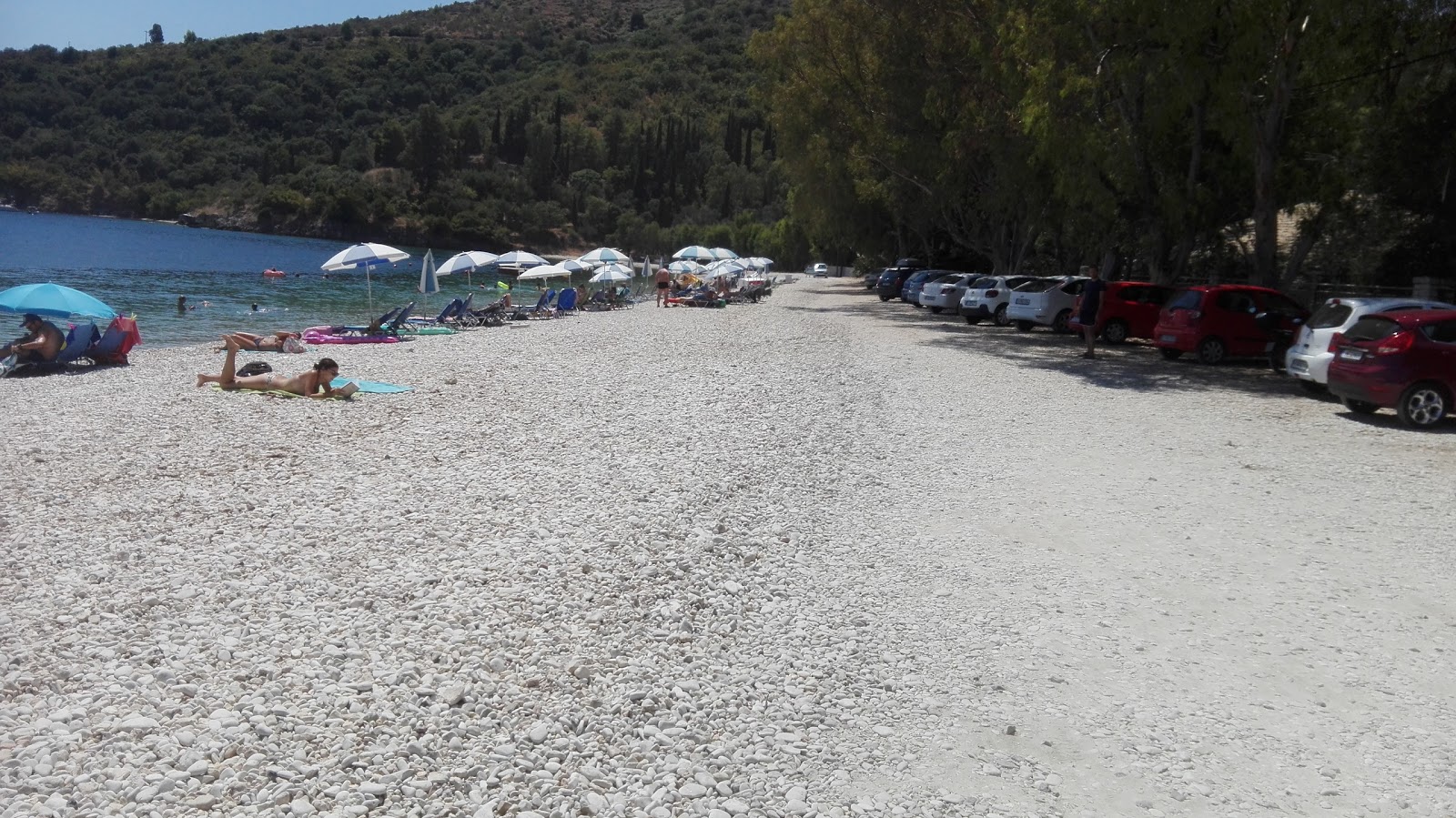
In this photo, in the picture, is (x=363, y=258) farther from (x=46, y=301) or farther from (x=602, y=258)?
(x=602, y=258)

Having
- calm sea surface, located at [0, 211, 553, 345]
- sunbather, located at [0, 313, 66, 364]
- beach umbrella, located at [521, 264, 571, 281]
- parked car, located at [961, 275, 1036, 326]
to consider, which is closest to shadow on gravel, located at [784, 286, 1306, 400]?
parked car, located at [961, 275, 1036, 326]

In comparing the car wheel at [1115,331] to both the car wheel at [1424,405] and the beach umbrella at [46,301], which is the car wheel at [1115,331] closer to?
the car wheel at [1424,405]

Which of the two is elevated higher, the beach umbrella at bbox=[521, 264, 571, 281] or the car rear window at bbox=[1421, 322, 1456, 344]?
the car rear window at bbox=[1421, 322, 1456, 344]

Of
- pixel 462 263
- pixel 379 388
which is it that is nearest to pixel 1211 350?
pixel 379 388

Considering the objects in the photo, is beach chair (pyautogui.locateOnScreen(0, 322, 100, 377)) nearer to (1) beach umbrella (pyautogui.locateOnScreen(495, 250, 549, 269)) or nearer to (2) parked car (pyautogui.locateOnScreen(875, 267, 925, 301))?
(1) beach umbrella (pyautogui.locateOnScreen(495, 250, 549, 269))

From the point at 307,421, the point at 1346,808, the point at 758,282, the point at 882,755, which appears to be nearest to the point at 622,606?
the point at 882,755

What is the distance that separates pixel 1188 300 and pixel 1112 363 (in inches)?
69.5

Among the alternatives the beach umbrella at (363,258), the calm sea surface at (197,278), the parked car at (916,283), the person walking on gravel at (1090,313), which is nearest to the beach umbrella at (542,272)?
the calm sea surface at (197,278)

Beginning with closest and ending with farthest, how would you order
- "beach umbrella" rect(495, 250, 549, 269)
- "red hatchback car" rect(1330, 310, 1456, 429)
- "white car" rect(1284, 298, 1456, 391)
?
"red hatchback car" rect(1330, 310, 1456, 429), "white car" rect(1284, 298, 1456, 391), "beach umbrella" rect(495, 250, 549, 269)

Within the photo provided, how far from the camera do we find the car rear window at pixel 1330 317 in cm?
1398

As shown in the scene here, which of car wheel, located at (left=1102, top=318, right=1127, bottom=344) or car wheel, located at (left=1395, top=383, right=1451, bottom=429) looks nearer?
car wheel, located at (left=1395, top=383, right=1451, bottom=429)

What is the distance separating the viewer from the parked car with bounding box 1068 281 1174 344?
2339 cm

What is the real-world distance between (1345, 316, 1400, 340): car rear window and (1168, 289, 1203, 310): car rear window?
20.3 feet

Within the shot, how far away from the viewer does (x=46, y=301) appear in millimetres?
16266
